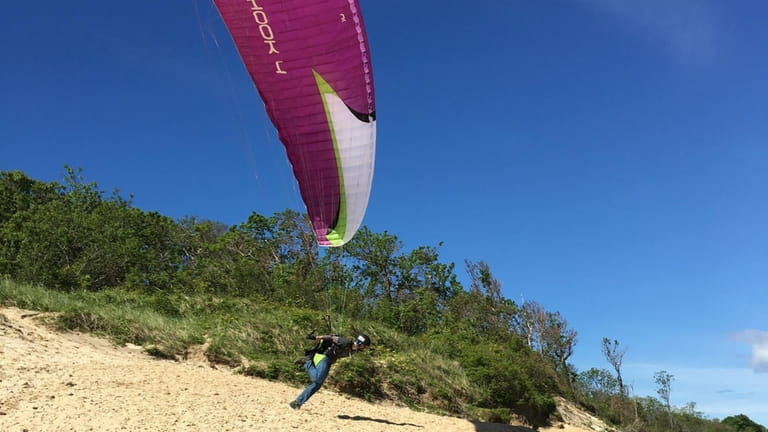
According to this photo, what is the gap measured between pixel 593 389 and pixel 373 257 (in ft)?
45.5

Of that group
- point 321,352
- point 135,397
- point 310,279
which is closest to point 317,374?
point 321,352

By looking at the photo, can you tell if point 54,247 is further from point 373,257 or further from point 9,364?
point 373,257

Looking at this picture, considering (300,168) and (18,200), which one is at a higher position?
(18,200)

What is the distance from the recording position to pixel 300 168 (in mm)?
8328

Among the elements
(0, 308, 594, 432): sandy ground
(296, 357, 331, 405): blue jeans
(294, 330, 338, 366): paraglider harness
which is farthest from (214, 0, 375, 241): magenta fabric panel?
(0, 308, 594, 432): sandy ground

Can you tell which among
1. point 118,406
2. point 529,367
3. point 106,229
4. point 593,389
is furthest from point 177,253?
point 118,406

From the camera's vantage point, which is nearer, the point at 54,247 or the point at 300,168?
the point at 300,168

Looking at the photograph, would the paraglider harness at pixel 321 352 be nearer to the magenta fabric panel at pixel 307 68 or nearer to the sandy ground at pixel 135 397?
the sandy ground at pixel 135 397

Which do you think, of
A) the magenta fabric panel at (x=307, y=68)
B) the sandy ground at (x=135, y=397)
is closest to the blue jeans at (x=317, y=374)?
the sandy ground at (x=135, y=397)

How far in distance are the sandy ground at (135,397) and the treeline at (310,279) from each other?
140 inches

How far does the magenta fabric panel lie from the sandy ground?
2.60m

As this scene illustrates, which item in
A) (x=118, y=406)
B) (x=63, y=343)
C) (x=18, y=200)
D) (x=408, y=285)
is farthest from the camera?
(x=408, y=285)

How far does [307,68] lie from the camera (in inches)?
299

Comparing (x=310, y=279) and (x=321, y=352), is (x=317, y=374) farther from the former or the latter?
(x=310, y=279)
